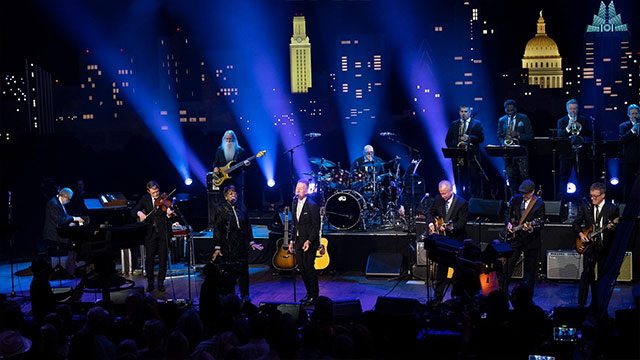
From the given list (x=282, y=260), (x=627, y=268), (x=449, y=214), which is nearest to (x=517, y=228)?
(x=449, y=214)

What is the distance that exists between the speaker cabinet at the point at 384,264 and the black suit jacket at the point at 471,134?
7.86ft

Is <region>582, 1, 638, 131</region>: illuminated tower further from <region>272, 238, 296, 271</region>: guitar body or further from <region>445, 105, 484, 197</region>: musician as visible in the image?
<region>272, 238, 296, 271</region>: guitar body

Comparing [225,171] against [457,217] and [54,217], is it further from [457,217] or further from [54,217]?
[457,217]

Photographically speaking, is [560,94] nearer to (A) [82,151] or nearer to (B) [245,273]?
(B) [245,273]

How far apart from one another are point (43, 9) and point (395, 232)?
9.13m

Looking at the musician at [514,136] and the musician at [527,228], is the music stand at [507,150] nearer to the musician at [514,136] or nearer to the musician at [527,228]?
the musician at [514,136]

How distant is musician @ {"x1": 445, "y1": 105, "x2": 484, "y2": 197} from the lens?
15859mm

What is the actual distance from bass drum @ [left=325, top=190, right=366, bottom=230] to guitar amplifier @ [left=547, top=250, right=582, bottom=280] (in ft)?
11.5

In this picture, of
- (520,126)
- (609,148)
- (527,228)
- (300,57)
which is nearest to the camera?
(527,228)

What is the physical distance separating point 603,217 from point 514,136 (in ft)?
11.4

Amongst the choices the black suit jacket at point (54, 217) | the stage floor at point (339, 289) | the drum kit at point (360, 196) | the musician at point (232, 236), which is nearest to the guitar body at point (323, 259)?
the stage floor at point (339, 289)

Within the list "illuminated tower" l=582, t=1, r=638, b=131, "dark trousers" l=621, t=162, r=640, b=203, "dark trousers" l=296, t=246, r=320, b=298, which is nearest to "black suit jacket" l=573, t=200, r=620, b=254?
"dark trousers" l=296, t=246, r=320, b=298

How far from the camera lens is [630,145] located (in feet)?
52.1

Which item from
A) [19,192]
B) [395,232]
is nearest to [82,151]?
[19,192]
